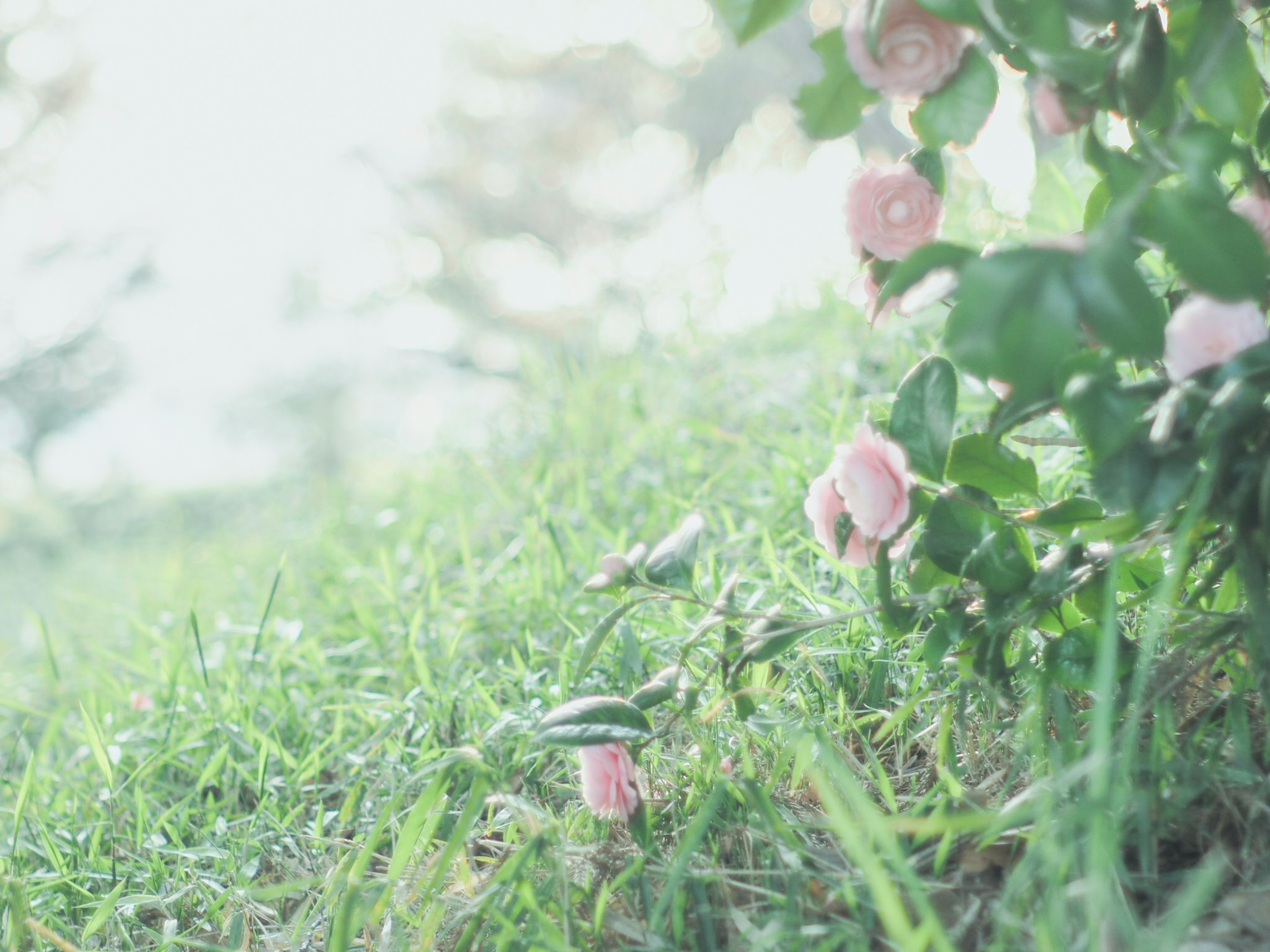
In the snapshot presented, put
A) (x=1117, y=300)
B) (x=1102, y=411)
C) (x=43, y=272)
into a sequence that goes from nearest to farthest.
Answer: (x=1117, y=300), (x=1102, y=411), (x=43, y=272)

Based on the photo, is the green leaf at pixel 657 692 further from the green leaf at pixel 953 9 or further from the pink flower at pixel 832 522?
the green leaf at pixel 953 9

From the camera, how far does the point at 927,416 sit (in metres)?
0.71

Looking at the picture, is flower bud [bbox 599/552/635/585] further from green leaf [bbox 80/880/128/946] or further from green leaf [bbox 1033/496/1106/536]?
green leaf [bbox 80/880/128/946]

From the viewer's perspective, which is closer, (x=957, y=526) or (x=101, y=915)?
(x=957, y=526)

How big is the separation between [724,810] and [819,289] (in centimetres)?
216

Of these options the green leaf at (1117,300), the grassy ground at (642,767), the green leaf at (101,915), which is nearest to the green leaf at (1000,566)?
the grassy ground at (642,767)

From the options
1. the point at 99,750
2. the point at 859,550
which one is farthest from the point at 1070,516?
the point at 99,750

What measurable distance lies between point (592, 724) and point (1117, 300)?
1.67ft

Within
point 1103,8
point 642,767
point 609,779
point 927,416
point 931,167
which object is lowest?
point 642,767

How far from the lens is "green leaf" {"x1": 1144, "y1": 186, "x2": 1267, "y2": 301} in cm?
47

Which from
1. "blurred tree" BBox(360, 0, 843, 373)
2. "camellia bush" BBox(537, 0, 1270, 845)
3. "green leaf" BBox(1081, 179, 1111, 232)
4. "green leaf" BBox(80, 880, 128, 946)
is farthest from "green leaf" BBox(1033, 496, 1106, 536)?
"blurred tree" BBox(360, 0, 843, 373)

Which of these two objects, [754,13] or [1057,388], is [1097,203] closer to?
[1057,388]

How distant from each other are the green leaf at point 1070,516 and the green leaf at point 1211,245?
26 cm

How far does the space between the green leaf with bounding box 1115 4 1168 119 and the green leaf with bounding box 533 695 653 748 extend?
2.11 feet
